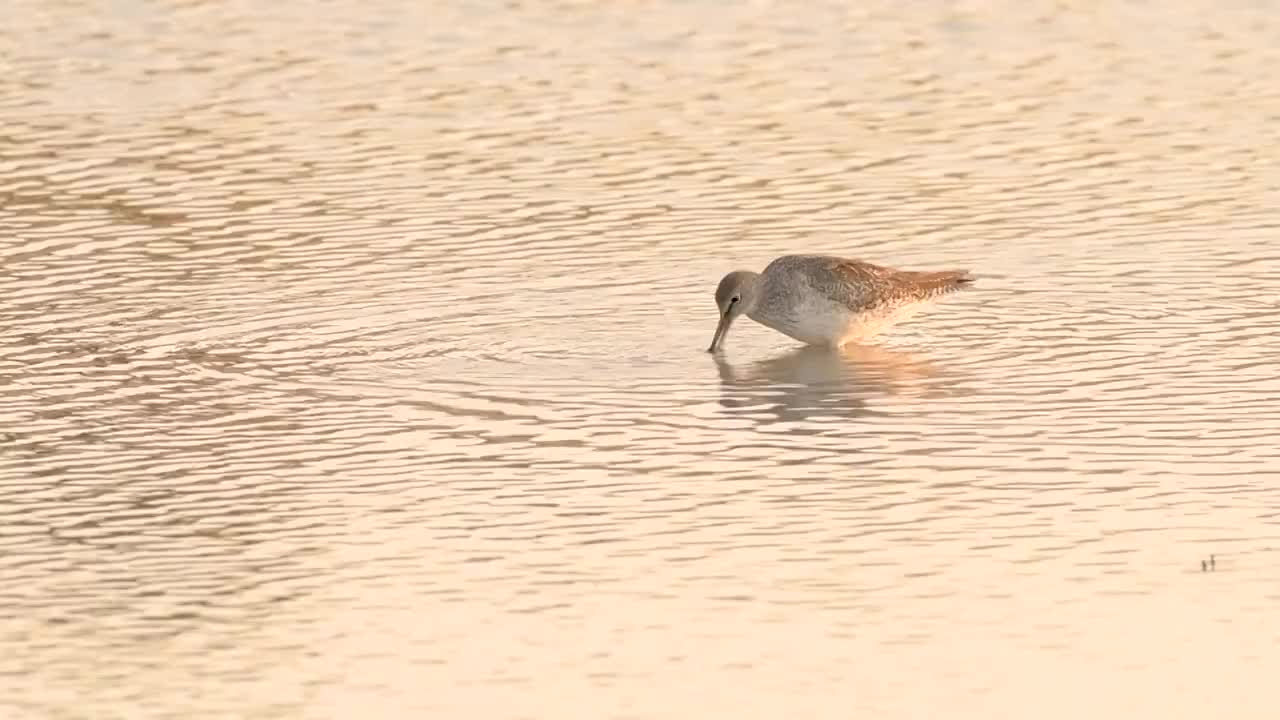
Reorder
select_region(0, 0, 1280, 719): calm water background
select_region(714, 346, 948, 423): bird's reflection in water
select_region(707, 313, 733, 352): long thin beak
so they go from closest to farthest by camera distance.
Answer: select_region(0, 0, 1280, 719): calm water background, select_region(714, 346, 948, 423): bird's reflection in water, select_region(707, 313, 733, 352): long thin beak

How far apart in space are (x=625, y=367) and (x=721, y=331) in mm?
1014

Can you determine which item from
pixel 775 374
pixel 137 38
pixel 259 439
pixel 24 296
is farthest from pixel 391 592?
pixel 137 38

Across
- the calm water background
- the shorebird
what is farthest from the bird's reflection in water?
the shorebird

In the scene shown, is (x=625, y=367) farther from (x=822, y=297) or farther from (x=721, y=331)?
(x=822, y=297)

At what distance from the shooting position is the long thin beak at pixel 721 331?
17938 mm

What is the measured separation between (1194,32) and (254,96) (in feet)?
27.4

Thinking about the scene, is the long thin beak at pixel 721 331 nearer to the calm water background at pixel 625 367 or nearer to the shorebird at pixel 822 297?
the shorebird at pixel 822 297

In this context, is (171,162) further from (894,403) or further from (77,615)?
(77,615)

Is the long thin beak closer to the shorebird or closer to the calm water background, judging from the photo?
the shorebird

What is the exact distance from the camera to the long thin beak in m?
17.9

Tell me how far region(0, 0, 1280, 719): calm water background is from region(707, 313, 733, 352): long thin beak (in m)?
0.20

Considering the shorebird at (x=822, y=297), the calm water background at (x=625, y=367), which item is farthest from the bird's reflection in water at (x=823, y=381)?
the shorebird at (x=822, y=297)

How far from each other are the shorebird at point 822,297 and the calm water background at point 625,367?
232 millimetres

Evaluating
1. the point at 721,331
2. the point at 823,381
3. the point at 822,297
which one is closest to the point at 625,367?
the point at 721,331
